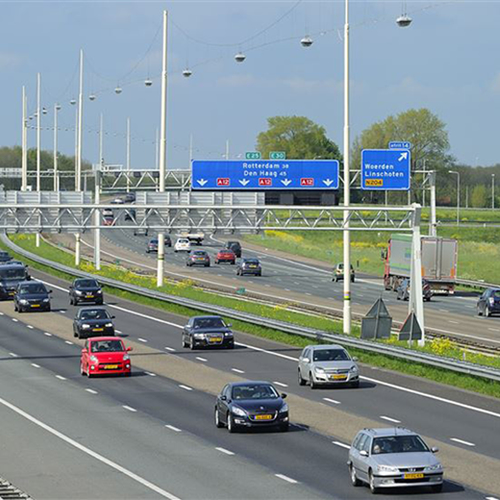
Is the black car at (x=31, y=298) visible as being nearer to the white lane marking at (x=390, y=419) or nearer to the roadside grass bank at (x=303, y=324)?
the roadside grass bank at (x=303, y=324)

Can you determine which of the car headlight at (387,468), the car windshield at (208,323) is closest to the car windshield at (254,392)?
the car headlight at (387,468)

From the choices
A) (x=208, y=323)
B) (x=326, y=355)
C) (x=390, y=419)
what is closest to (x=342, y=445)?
(x=390, y=419)

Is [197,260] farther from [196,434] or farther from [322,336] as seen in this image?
[196,434]

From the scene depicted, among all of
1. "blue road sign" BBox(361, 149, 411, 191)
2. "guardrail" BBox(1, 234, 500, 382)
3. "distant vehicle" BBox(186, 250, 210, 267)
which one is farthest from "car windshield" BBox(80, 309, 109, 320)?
"distant vehicle" BBox(186, 250, 210, 267)

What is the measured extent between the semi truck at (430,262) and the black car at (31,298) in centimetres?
2600

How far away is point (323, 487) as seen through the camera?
26281 mm

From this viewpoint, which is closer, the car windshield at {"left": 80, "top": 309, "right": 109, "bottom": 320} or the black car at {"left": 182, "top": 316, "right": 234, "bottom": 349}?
the black car at {"left": 182, "top": 316, "right": 234, "bottom": 349}

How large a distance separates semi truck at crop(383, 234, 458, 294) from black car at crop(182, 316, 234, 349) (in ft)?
102

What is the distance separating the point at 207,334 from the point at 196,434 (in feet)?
68.0

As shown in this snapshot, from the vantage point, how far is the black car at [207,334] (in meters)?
54.7

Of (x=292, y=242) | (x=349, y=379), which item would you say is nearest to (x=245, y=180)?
(x=349, y=379)

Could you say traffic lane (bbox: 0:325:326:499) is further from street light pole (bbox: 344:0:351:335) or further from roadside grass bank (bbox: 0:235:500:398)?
street light pole (bbox: 344:0:351:335)

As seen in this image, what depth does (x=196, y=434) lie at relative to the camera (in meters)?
34.1

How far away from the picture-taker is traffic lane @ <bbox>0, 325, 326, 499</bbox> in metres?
26.2
